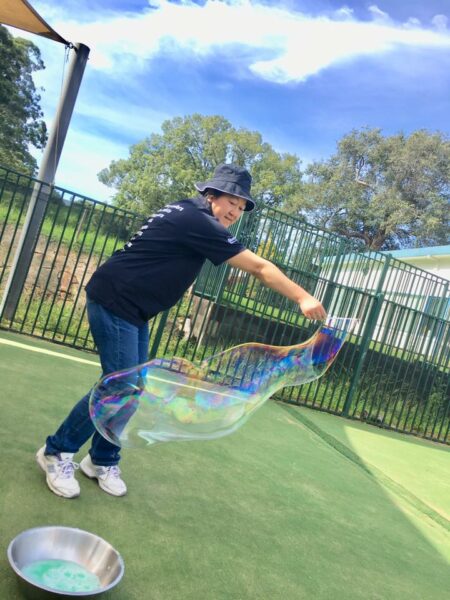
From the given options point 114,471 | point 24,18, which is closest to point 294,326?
point 24,18

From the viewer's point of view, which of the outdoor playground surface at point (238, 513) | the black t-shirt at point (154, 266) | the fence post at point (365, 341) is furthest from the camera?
the fence post at point (365, 341)

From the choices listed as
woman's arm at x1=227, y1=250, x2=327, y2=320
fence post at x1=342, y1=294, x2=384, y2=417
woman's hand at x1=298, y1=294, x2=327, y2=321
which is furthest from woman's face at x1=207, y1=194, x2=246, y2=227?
fence post at x1=342, y1=294, x2=384, y2=417

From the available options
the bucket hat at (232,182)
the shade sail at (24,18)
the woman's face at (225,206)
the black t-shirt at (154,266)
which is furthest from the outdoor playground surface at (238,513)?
the shade sail at (24,18)

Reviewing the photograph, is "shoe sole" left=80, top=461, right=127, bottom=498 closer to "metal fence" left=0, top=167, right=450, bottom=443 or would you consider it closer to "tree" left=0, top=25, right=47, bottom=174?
"metal fence" left=0, top=167, right=450, bottom=443

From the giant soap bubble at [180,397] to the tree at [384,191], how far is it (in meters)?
31.8

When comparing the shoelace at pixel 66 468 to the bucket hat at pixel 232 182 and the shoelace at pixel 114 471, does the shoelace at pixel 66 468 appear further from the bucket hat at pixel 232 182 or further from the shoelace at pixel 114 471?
the bucket hat at pixel 232 182

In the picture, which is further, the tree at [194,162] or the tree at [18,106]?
the tree at [194,162]

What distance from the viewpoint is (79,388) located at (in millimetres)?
4941

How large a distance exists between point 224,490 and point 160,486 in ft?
1.58

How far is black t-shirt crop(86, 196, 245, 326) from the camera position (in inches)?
99.0

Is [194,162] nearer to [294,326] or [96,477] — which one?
[294,326]

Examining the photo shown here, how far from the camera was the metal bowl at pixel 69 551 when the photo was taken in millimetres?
1952

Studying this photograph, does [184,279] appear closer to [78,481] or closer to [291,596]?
[78,481]

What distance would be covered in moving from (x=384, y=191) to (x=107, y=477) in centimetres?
3605
